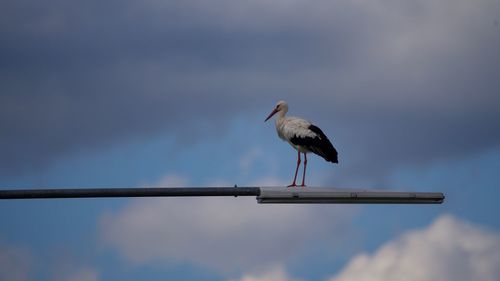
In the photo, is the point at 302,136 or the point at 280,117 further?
the point at 280,117

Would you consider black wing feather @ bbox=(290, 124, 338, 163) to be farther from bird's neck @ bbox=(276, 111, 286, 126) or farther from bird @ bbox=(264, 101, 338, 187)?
bird's neck @ bbox=(276, 111, 286, 126)

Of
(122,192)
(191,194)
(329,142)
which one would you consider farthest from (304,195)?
(329,142)

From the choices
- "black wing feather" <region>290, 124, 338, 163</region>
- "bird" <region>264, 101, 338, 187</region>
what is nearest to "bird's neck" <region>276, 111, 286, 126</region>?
"bird" <region>264, 101, 338, 187</region>

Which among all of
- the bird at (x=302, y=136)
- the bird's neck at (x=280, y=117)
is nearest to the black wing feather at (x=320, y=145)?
the bird at (x=302, y=136)

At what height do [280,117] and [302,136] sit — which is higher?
[280,117]

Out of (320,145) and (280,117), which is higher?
(280,117)

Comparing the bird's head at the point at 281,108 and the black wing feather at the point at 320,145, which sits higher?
the bird's head at the point at 281,108

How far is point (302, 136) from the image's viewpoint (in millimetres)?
20531

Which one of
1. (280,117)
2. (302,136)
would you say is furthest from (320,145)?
(280,117)

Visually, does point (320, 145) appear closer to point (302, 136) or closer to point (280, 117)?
point (302, 136)

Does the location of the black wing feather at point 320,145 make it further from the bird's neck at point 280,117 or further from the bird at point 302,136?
the bird's neck at point 280,117

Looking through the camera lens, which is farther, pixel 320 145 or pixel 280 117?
pixel 280 117

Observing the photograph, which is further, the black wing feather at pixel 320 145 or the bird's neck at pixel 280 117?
the bird's neck at pixel 280 117

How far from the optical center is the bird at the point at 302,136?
19719 millimetres
